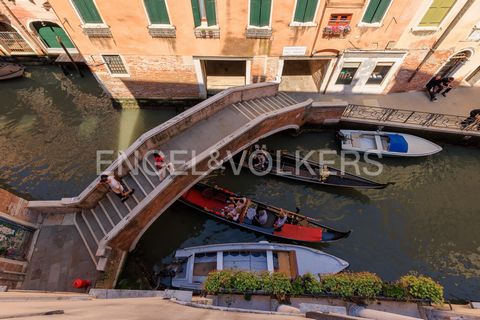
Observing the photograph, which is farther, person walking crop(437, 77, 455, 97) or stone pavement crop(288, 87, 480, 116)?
stone pavement crop(288, 87, 480, 116)

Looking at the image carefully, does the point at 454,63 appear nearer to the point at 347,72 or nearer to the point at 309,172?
the point at 347,72

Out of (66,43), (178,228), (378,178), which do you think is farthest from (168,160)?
(66,43)

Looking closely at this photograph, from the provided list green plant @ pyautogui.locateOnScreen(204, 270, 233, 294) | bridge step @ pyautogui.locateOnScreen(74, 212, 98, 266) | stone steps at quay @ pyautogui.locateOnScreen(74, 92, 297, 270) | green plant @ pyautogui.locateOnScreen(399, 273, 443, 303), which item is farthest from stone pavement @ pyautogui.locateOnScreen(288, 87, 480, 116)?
bridge step @ pyautogui.locateOnScreen(74, 212, 98, 266)

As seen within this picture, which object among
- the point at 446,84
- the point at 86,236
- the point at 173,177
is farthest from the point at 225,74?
the point at 446,84

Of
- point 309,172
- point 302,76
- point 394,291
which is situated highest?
point 302,76

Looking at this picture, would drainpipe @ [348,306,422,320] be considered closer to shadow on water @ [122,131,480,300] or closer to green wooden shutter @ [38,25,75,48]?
shadow on water @ [122,131,480,300]

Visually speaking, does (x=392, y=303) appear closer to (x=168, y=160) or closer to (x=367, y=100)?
(x=168, y=160)
